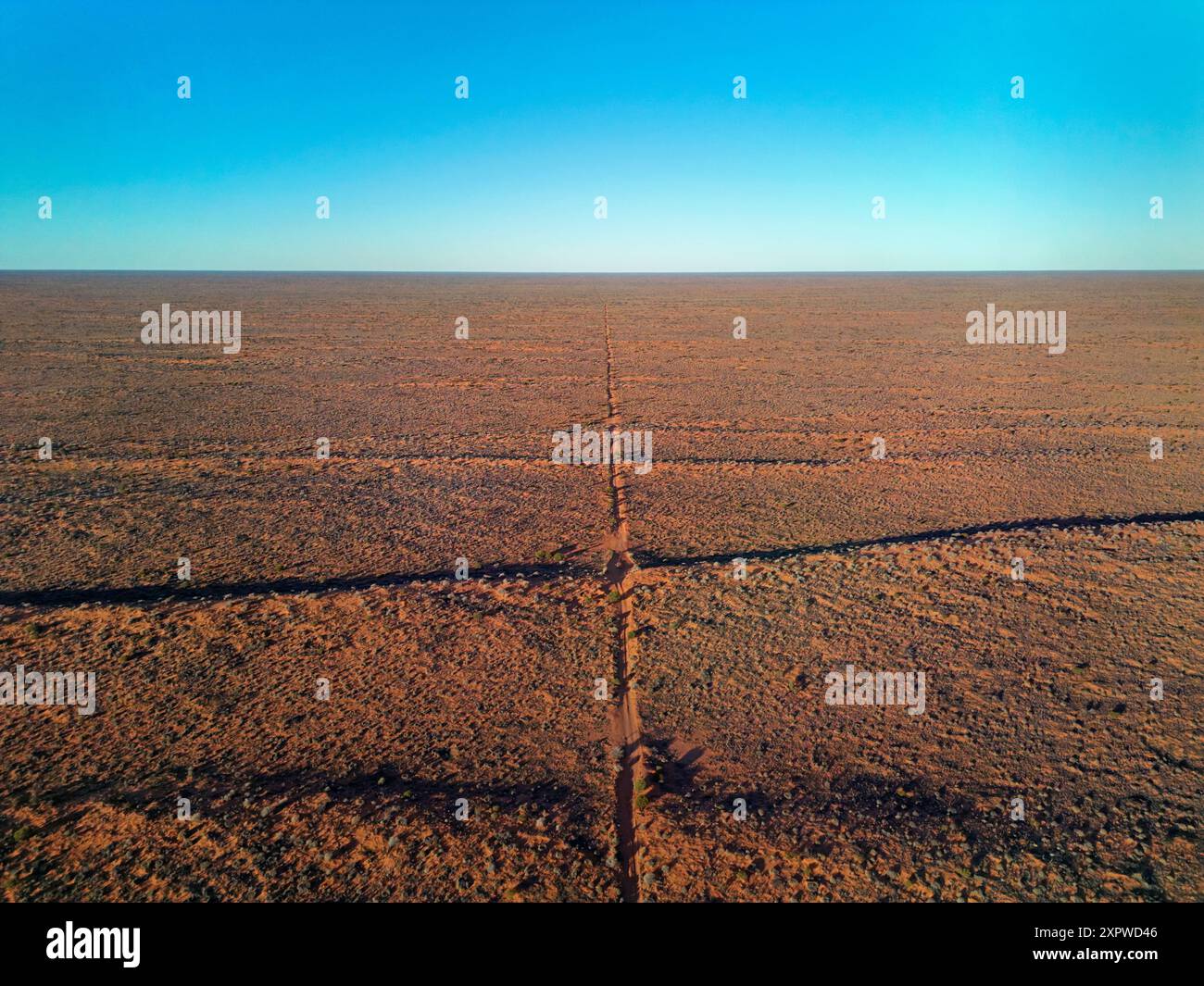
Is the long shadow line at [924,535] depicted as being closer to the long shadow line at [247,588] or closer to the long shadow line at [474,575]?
the long shadow line at [474,575]

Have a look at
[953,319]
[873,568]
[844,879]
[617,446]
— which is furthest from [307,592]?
[953,319]

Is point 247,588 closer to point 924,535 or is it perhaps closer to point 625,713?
point 625,713

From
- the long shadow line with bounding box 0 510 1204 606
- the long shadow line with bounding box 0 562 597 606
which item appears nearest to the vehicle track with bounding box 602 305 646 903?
the long shadow line with bounding box 0 510 1204 606

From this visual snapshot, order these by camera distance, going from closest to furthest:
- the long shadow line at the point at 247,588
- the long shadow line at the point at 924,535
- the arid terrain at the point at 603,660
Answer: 1. the arid terrain at the point at 603,660
2. the long shadow line at the point at 247,588
3. the long shadow line at the point at 924,535

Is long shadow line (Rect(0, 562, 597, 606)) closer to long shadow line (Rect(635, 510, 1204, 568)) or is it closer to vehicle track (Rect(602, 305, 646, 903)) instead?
vehicle track (Rect(602, 305, 646, 903))

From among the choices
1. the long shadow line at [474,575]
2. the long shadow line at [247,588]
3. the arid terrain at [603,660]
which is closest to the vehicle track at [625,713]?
the arid terrain at [603,660]

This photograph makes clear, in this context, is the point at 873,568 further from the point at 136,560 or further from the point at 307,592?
the point at 136,560
